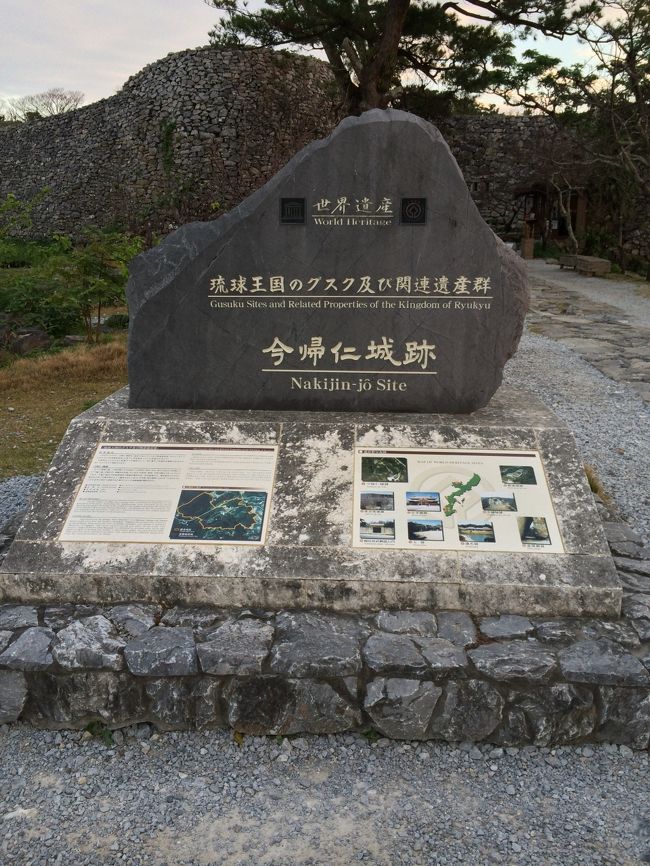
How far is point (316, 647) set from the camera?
249 cm

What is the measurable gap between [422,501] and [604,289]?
12.0 m

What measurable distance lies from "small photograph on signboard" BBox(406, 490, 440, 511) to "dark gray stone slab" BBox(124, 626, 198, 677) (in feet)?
3.40

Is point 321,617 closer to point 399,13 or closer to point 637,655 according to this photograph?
point 637,655

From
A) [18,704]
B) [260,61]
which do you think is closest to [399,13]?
[260,61]

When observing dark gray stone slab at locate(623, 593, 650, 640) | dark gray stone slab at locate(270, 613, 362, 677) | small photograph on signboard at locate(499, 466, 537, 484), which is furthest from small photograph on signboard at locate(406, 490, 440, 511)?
dark gray stone slab at locate(623, 593, 650, 640)

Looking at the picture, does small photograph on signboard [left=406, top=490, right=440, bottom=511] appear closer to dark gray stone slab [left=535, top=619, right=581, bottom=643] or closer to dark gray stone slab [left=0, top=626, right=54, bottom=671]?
dark gray stone slab [left=535, top=619, right=581, bottom=643]

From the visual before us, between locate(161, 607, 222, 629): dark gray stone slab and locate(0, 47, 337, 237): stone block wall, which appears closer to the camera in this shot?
locate(161, 607, 222, 629): dark gray stone slab

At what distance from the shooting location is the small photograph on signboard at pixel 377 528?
111 inches

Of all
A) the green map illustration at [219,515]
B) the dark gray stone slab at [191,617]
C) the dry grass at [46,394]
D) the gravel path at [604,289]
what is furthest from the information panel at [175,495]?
the gravel path at [604,289]

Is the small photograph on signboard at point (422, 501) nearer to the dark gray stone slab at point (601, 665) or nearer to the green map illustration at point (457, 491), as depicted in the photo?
the green map illustration at point (457, 491)

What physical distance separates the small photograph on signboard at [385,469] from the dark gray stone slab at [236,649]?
0.80m

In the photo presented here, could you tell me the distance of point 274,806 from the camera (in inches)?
85.8

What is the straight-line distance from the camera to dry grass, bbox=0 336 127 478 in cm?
539

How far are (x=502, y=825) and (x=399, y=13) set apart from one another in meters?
13.1
